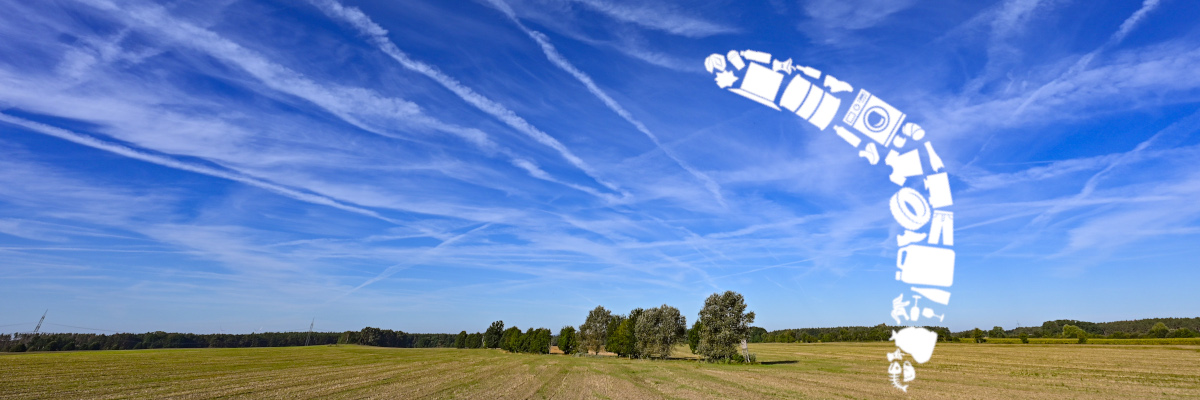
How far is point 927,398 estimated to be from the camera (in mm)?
26406

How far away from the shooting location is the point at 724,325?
6581 centimetres

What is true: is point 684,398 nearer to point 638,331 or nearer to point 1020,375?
point 1020,375

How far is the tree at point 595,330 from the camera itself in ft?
368

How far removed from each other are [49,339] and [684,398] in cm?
19582

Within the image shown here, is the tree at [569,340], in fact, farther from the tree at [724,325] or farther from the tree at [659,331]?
the tree at [724,325]

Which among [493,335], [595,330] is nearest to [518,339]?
[595,330]

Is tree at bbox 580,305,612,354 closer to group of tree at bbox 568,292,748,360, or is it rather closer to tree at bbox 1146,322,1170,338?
group of tree at bbox 568,292,748,360

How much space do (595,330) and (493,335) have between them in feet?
256

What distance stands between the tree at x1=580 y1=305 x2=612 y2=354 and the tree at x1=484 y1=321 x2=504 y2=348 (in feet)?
238

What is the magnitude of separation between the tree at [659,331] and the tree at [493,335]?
3811 inches

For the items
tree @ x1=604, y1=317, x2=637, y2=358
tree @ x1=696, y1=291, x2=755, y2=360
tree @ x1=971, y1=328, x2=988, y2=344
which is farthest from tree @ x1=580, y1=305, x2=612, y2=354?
tree @ x1=971, y1=328, x2=988, y2=344

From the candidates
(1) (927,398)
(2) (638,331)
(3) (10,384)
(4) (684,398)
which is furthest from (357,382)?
(2) (638,331)

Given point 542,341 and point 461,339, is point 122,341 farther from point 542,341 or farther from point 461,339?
point 542,341

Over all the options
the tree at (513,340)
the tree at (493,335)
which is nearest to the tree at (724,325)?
the tree at (513,340)
